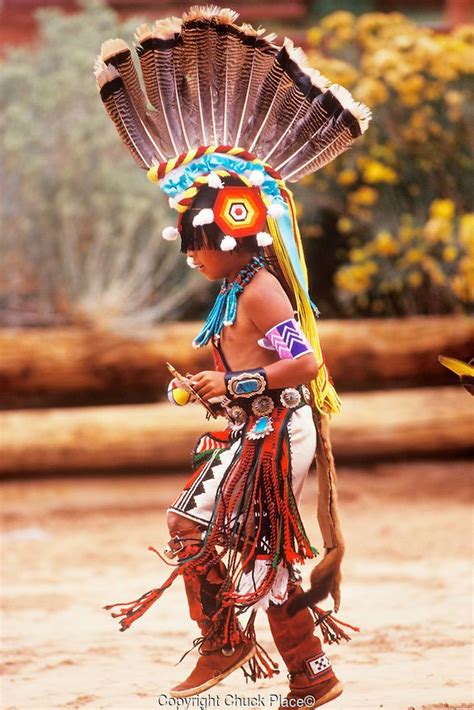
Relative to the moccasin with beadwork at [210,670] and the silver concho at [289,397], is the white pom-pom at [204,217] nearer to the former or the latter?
the silver concho at [289,397]

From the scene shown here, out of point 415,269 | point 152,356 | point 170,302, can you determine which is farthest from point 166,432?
point 415,269

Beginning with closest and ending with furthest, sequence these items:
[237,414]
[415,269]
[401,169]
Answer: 1. [237,414]
2. [415,269]
3. [401,169]

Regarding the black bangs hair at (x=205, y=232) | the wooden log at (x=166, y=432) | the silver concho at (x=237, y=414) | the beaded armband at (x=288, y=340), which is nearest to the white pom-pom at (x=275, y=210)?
the black bangs hair at (x=205, y=232)

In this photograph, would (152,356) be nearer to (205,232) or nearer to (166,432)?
(166,432)

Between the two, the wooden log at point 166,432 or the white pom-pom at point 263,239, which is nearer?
the white pom-pom at point 263,239

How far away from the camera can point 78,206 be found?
867 cm

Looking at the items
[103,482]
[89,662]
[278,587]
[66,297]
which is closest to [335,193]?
[66,297]

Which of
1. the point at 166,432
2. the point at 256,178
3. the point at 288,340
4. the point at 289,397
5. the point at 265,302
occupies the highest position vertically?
the point at 256,178

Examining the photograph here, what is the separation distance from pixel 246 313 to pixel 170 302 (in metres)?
5.03

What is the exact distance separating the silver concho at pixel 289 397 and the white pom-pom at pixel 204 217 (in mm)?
550

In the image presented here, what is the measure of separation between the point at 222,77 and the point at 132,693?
2.10m

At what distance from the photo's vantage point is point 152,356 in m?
8.06

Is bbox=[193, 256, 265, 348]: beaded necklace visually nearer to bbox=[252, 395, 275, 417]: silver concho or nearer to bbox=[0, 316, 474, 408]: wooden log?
bbox=[252, 395, 275, 417]: silver concho

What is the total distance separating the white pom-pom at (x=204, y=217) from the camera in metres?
3.34
